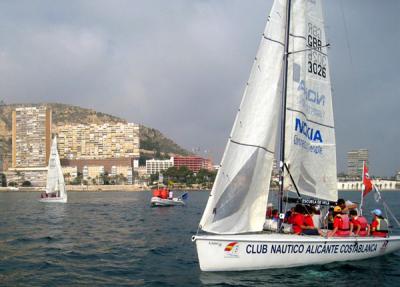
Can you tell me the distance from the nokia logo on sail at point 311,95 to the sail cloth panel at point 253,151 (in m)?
1.40

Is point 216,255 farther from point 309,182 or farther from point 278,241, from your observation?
point 309,182

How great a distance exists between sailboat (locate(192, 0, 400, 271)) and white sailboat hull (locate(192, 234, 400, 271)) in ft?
0.09

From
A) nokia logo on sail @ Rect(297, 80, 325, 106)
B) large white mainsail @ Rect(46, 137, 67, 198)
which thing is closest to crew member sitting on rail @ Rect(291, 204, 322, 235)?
nokia logo on sail @ Rect(297, 80, 325, 106)

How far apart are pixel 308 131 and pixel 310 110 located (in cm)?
74

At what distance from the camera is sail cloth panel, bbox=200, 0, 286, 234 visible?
13.7 m

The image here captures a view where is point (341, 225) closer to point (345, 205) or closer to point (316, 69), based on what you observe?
point (345, 205)

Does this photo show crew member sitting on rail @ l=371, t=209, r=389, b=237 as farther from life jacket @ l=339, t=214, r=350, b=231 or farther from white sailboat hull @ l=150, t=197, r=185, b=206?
white sailboat hull @ l=150, t=197, r=185, b=206

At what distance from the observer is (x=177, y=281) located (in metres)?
13.5

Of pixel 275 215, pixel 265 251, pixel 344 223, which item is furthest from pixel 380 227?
pixel 265 251

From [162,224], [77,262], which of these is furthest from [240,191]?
[162,224]

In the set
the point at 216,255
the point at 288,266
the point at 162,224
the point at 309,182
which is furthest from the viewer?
the point at 162,224

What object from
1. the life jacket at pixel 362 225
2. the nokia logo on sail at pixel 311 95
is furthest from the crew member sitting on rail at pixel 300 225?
the nokia logo on sail at pixel 311 95

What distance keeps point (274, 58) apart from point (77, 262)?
957 cm

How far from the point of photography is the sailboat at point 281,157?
1362 centimetres
